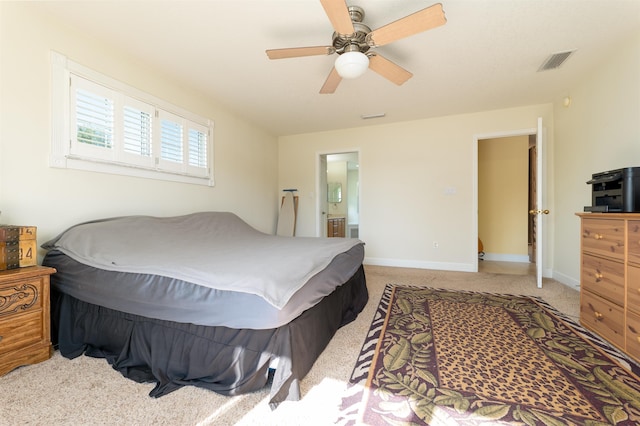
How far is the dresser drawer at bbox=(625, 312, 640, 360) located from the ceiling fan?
7.07 feet

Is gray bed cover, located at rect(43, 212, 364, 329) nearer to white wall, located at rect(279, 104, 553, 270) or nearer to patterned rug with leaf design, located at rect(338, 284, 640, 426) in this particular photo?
patterned rug with leaf design, located at rect(338, 284, 640, 426)

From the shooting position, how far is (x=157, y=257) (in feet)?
5.49

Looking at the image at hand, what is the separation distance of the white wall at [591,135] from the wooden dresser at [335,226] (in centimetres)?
439

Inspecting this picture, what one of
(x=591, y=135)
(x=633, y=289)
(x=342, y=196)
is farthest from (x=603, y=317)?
(x=342, y=196)

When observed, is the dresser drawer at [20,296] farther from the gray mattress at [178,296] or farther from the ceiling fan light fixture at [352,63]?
the ceiling fan light fixture at [352,63]

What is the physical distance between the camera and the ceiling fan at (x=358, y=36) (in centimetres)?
152

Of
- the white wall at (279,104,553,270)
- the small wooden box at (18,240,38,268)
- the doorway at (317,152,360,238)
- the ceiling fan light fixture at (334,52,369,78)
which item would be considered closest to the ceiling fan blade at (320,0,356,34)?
the ceiling fan light fixture at (334,52,369,78)

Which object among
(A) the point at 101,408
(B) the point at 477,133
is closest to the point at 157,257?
(A) the point at 101,408

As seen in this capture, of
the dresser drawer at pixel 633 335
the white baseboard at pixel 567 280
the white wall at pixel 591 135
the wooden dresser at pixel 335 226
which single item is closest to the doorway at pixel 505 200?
the white baseboard at pixel 567 280

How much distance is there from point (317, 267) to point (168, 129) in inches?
99.1

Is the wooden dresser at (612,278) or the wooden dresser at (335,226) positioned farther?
the wooden dresser at (335,226)

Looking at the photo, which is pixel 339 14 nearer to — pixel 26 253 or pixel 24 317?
pixel 26 253

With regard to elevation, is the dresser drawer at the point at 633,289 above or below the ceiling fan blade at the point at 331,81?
below

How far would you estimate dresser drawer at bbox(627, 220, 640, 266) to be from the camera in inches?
61.2
